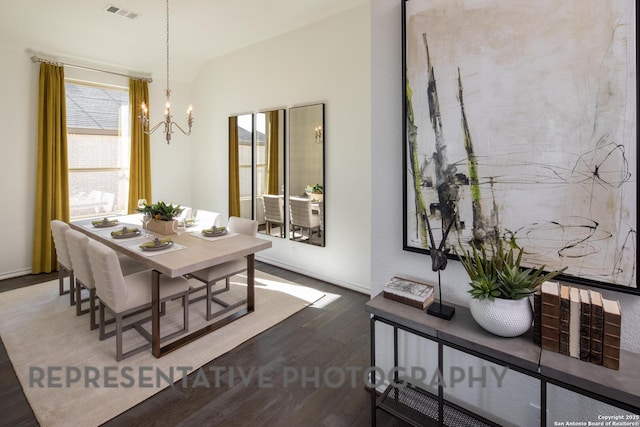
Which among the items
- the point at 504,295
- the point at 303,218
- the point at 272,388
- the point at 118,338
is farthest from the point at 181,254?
the point at 504,295

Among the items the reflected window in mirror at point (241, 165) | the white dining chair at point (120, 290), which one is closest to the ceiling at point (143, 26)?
the reflected window in mirror at point (241, 165)

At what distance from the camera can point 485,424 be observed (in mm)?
1727

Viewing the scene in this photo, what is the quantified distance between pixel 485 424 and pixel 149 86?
5.89m

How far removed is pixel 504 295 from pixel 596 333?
12.1 inches

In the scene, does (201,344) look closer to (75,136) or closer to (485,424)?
(485,424)

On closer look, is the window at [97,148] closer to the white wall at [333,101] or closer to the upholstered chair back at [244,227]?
the white wall at [333,101]

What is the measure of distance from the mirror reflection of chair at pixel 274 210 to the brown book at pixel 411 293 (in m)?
2.87

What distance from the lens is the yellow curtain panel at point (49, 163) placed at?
420cm

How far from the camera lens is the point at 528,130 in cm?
146

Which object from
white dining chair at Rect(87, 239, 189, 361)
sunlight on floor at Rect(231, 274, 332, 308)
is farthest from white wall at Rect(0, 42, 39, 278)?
sunlight on floor at Rect(231, 274, 332, 308)

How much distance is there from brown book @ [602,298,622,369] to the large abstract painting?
0.71 feet

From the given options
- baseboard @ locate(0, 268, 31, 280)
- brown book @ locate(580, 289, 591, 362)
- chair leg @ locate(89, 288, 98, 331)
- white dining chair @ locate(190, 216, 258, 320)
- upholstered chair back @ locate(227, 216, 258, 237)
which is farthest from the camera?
baseboard @ locate(0, 268, 31, 280)

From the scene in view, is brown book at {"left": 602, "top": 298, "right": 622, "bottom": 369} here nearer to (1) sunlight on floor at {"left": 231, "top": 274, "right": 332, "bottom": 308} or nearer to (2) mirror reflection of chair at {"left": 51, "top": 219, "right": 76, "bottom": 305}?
(1) sunlight on floor at {"left": 231, "top": 274, "right": 332, "bottom": 308}

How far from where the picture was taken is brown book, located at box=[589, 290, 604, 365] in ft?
3.91
